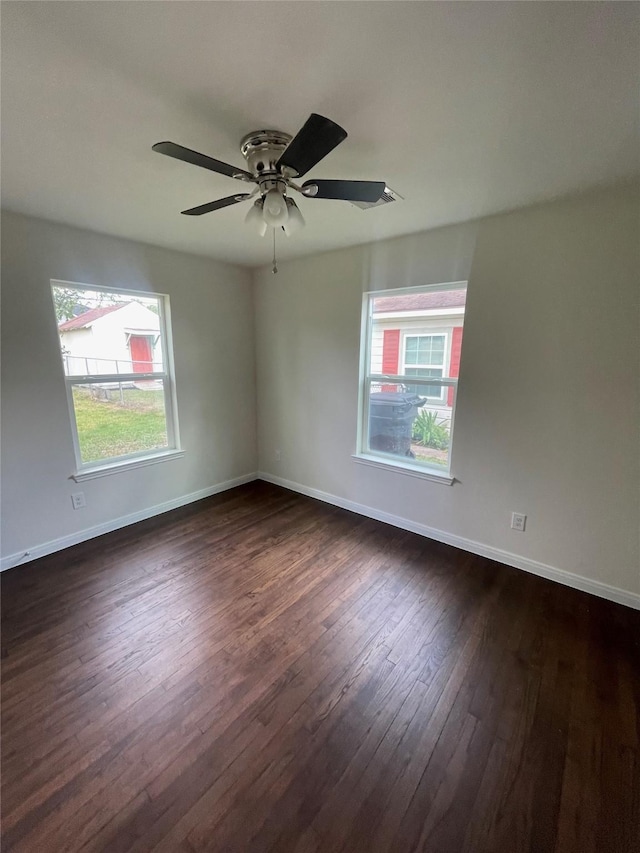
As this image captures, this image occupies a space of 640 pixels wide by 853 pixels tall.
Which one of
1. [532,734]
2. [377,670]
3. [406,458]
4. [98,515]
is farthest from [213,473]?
[532,734]

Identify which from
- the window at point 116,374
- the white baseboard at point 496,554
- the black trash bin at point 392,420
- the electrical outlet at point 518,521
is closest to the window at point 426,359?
the black trash bin at point 392,420

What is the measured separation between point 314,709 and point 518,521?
185cm

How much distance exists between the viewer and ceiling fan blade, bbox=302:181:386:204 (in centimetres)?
141

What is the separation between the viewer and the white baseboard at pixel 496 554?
2223 millimetres

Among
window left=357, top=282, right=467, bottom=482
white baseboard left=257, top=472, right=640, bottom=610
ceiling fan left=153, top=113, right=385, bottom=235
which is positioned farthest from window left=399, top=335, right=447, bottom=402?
ceiling fan left=153, top=113, right=385, bottom=235

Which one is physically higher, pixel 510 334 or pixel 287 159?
pixel 287 159

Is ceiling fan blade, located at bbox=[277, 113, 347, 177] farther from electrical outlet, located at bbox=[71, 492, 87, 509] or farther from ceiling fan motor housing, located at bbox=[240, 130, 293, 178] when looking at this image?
electrical outlet, located at bbox=[71, 492, 87, 509]

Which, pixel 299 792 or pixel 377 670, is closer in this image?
pixel 299 792

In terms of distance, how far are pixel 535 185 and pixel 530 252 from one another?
0.42 metres

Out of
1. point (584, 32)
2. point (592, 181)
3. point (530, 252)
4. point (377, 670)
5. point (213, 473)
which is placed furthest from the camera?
point (213, 473)

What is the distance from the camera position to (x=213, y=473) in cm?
385

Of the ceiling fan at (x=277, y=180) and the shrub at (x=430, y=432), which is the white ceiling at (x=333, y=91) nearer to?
the ceiling fan at (x=277, y=180)

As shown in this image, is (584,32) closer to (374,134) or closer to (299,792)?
(374,134)

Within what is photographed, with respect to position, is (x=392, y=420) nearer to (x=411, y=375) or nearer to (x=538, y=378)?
(x=411, y=375)
